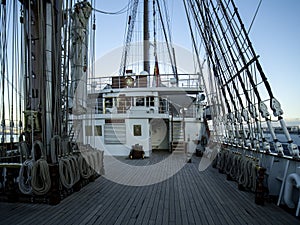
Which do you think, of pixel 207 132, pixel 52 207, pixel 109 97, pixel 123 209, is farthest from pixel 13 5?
pixel 207 132

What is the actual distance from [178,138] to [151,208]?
8719 millimetres

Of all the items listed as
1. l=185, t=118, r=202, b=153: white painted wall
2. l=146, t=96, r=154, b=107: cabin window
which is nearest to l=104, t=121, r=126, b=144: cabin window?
l=146, t=96, r=154, b=107: cabin window

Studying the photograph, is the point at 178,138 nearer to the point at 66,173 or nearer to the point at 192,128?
the point at 192,128

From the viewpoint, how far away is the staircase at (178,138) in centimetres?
1108

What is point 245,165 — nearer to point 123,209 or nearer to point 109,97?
point 123,209

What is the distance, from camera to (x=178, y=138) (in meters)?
12.2

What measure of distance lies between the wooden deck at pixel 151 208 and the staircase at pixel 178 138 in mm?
6037

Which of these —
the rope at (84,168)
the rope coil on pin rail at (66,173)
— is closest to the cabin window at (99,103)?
the rope at (84,168)

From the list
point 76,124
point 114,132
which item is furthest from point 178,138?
point 76,124

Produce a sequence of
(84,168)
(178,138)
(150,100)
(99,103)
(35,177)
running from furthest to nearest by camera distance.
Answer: (99,103) → (178,138) → (150,100) → (84,168) → (35,177)

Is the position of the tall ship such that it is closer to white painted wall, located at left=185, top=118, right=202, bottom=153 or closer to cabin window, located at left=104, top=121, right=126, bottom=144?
cabin window, located at left=104, top=121, right=126, bottom=144

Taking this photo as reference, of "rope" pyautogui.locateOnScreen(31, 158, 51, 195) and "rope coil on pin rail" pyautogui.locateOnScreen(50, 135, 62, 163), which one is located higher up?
"rope coil on pin rail" pyautogui.locateOnScreen(50, 135, 62, 163)

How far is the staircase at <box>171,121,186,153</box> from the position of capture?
1108 cm

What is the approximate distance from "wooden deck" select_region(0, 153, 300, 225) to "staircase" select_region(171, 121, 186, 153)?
Answer: 6.04 metres
